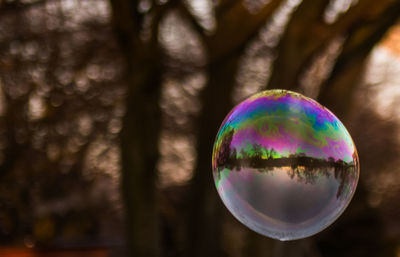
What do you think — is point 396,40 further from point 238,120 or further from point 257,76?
point 238,120

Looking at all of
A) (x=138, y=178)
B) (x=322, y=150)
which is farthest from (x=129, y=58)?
(x=322, y=150)

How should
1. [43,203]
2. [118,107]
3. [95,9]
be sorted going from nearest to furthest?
[95,9] < [118,107] < [43,203]

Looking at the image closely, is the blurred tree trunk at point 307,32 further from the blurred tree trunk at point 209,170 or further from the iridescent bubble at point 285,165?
the iridescent bubble at point 285,165

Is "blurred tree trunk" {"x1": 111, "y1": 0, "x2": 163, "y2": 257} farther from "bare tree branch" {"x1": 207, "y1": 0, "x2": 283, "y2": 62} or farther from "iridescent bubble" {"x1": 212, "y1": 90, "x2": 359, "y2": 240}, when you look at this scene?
"iridescent bubble" {"x1": 212, "y1": 90, "x2": 359, "y2": 240}

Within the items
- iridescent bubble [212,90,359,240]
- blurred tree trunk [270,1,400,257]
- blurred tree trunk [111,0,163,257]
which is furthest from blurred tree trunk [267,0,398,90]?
iridescent bubble [212,90,359,240]

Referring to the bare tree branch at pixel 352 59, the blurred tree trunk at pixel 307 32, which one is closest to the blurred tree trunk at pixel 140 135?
the blurred tree trunk at pixel 307 32
